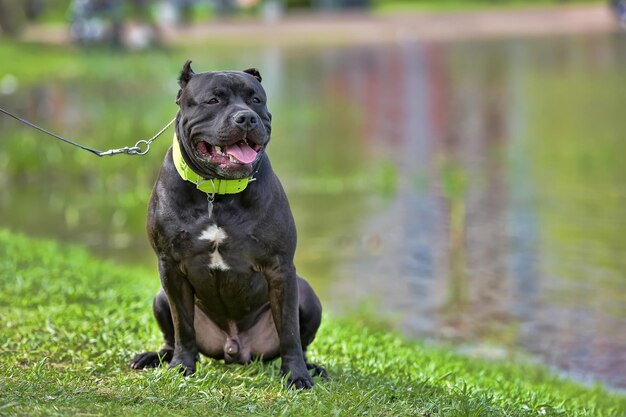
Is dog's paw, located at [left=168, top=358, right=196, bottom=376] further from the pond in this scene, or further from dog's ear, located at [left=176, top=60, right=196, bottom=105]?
the pond

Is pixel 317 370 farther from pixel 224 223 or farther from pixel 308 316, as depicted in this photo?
pixel 224 223

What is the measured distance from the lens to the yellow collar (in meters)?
5.80

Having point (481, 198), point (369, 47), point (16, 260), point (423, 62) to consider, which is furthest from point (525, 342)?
point (369, 47)

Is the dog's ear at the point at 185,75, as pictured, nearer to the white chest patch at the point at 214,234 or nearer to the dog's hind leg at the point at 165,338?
the white chest patch at the point at 214,234

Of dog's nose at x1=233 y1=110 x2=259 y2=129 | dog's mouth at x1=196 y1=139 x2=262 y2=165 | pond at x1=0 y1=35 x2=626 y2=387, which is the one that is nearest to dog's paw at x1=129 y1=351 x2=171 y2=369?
dog's mouth at x1=196 y1=139 x2=262 y2=165

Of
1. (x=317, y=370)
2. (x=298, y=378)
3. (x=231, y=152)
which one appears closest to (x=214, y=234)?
(x=231, y=152)

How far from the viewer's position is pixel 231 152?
5656 millimetres

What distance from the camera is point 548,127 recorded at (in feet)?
69.8

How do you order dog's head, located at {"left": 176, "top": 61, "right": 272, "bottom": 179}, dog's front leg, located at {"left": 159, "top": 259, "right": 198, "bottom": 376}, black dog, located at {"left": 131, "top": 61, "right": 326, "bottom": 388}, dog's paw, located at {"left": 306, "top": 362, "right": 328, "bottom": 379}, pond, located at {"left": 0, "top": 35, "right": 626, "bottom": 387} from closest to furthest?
dog's head, located at {"left": 176, "top": 61, "right": 272, "bottom": 179} → black dog, located at {"left": 131, "top": 61, "right": 326, "bottom": 388} → dog's front leg, located at {"left": 159, "top": 259, "right": 198, "bottom": 376} → dog's paw, located at {"left": 306, "top": 362, "right": 328, "bottom": 379} → pond, located at {"left": 0, "top": 35, "right": 626, "bottom": 387}

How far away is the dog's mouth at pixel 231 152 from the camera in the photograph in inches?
222

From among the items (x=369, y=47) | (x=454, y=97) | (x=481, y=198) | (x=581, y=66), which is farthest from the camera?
(x=369, y=47)

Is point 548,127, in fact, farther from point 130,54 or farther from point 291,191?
point 130,54

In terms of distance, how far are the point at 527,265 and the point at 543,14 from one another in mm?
46004

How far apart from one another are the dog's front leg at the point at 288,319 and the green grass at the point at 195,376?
3.8 inches
